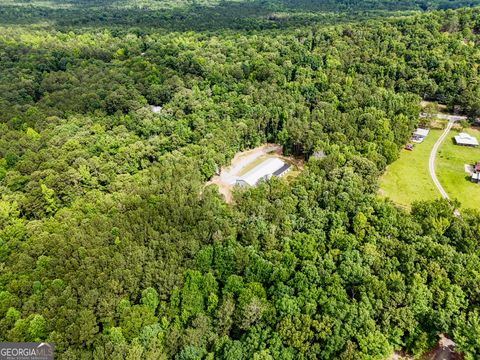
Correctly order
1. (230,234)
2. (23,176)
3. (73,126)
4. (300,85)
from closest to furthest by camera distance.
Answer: (230,234) < (23,176) < (73,126) < (300,85)

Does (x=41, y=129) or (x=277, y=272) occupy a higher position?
(x=41, y=129)

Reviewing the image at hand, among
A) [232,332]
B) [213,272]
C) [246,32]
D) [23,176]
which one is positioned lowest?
[232,332]

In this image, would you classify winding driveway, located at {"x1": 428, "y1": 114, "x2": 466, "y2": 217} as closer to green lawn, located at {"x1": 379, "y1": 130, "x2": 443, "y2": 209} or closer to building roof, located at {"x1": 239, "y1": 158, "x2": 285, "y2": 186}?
green lawn, located at {"x1": 379, "y1": 130, "x2": 443, "y2": 209}

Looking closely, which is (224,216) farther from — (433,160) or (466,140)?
(466,140)

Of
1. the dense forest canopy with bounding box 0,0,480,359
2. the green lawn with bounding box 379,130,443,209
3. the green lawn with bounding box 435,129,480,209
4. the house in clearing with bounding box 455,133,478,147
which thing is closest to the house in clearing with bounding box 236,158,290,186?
the dense forest canopy with bounding box 0,0,480,359

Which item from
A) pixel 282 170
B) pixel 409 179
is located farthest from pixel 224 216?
pixel 409 179

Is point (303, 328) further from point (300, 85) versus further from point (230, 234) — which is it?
point (300, 85)

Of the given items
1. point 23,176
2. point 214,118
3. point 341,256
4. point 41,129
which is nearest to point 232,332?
point 341,256
